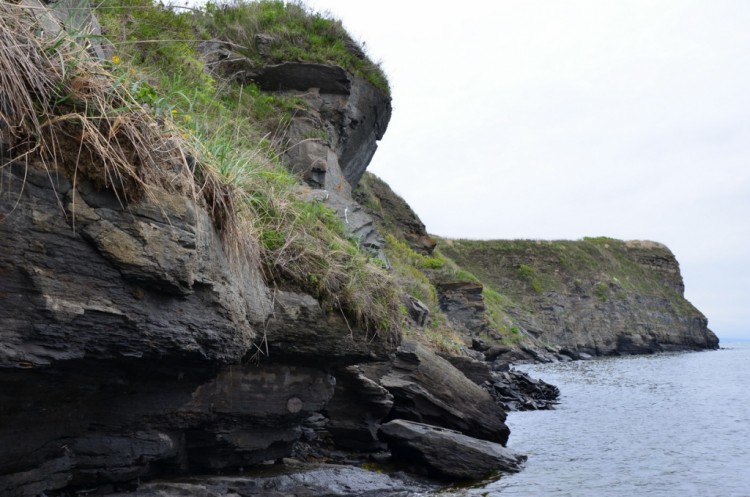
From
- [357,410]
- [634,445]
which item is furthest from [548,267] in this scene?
[357,410]

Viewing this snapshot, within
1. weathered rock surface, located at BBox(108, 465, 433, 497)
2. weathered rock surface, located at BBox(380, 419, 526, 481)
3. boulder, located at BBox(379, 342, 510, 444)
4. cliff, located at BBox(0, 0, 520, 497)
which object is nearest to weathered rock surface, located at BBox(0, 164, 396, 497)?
cliff, located at BBox(0, 0, 520, 497)

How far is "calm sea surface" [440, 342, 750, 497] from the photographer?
32.2ft

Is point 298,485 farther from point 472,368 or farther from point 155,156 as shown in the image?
point 472,368

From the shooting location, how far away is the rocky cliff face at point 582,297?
66625mm

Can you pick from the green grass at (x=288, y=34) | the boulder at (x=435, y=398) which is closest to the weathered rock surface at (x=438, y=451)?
the boulder at (x=435, y=398)

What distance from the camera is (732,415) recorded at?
59.7 ft

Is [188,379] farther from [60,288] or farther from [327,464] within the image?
[327,464]

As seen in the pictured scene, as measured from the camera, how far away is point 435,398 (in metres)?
11.3

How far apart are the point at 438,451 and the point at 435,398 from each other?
1.67 m

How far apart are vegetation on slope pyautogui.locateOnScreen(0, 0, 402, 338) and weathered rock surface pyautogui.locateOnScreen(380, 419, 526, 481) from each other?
2.23 meters

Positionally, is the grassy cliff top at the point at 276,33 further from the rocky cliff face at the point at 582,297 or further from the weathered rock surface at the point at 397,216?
the rocky cliff face at the point at 582,297

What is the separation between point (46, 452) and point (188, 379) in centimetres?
116

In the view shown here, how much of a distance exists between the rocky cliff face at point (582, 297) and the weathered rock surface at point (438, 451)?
161ft

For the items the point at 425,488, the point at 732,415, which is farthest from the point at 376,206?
the point at 425,488
